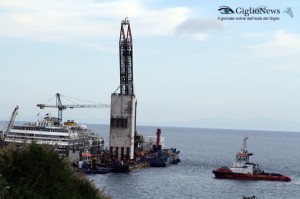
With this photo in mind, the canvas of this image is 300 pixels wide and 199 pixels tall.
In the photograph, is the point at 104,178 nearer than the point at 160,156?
Yes

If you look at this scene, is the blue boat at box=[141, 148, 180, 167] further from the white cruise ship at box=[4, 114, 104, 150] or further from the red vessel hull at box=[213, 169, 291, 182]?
the red vessel hull at box=[213, 169, 291, 182]

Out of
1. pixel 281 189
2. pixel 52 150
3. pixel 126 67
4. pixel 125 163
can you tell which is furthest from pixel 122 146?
pixel 52 150

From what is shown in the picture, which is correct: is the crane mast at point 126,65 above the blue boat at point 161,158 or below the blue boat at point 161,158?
above

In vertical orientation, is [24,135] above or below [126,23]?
below

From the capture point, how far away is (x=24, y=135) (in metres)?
111

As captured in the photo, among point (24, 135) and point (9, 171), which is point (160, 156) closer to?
point (24, 135)

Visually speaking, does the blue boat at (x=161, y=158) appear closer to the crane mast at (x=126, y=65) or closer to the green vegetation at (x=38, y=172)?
the crane mast at (x=126, y=65)

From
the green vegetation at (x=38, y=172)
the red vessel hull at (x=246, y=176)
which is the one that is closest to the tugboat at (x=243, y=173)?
the red vessel hull at (x=246, y=176)

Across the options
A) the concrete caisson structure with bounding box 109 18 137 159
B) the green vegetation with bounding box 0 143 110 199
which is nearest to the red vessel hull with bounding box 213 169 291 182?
the concrete caisson structure with bounding box 109 18 137 159

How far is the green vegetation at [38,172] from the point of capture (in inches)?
1145

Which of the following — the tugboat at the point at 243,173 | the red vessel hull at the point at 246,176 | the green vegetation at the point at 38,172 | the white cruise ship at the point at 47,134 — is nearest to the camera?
the green vegetation at the point at 38,172

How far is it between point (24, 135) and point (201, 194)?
44.8 m

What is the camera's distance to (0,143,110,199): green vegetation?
29078 millimetres

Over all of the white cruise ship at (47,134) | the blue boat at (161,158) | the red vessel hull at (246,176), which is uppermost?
the white cruise ship at (47,134)
